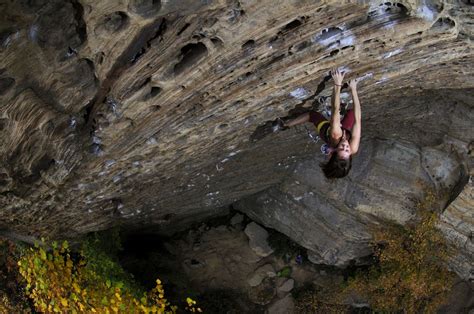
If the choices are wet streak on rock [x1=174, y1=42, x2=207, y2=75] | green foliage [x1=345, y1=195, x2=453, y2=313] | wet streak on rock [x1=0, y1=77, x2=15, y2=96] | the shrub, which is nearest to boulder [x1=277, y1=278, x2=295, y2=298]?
green foliage [x1=345, y1=195, x2=453, y2=313]

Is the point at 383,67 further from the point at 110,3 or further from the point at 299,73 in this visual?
the point at 110,3

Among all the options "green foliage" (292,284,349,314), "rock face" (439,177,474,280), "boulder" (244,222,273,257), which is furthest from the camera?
"boulder" (244,222,273,257)

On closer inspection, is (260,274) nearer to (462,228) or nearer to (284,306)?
(284,306)

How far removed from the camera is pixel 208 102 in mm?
7777

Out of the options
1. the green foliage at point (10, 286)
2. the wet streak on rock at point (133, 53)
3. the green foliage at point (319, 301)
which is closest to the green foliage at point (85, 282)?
the green foliage at point (10, 286)

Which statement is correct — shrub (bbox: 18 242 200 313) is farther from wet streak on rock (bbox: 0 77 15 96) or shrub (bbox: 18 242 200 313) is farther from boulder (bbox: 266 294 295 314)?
wet streak on rock (bbox: 0 77 15 96)

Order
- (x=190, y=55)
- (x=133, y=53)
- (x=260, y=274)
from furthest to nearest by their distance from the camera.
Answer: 1. (x=260, y=274)
2. (x=190, y=55)
3. (x=133, y=53)

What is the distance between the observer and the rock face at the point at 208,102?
624 centimetres

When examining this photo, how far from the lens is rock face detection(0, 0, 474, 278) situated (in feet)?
20.5

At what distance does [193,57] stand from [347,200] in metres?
6.53

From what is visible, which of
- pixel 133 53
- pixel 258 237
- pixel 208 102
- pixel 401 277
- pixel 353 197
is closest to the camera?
pixel 133 53

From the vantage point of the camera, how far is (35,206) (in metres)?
9.54

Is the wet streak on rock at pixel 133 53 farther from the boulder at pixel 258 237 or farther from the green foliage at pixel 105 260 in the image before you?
the boulder at pixel 258 237

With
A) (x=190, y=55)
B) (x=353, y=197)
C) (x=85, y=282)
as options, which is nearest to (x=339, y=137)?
(x=190, y=55)
